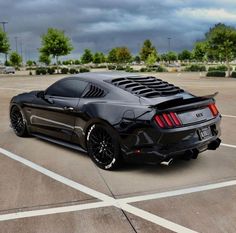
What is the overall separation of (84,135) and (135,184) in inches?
51.3

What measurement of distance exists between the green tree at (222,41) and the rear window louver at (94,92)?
30399mm

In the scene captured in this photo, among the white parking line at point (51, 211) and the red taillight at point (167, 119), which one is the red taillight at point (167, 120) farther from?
the white parking line at point (51, 211)

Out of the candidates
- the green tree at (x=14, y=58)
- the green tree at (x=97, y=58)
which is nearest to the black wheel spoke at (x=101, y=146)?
the green tree at (x=14, y=58)

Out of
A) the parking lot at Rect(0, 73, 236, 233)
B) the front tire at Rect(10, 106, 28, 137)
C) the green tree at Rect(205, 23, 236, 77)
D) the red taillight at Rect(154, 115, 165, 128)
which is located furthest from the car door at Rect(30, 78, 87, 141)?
the green tree at Rect(205, 23, 236, 77)

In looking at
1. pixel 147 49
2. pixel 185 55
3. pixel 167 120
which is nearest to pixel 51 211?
pixel 167 120

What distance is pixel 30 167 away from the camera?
5.69 m

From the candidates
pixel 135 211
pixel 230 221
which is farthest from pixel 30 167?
pixel 230 221

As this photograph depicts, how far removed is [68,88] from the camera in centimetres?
636

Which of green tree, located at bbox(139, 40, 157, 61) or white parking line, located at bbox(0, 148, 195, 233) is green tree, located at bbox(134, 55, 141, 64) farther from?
white parking line, located at bbox(0, 148, 195, 233)

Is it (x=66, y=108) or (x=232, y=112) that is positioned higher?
(x=66, y=108)

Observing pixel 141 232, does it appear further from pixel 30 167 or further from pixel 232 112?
pixel 232 112

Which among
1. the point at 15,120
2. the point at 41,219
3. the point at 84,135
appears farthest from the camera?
the point at 15,120

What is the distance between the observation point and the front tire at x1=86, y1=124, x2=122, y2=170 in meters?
5.24

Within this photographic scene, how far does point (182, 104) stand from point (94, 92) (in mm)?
1495
